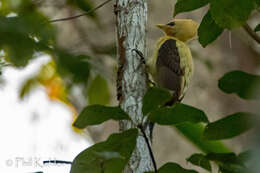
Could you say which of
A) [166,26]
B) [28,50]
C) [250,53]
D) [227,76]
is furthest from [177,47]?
[250,53]

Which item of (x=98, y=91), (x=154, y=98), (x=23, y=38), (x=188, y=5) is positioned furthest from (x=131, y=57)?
(x=23, y=38)

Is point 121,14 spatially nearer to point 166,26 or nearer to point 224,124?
point 224,124

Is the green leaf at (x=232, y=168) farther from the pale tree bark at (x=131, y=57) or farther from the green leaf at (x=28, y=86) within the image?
the green leaf at (x=28, y=86)

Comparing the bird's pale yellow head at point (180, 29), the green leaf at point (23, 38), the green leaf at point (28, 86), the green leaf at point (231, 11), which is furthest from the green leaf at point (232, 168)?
the green leaf at point (28, 86)

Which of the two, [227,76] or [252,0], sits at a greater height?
[252,0]

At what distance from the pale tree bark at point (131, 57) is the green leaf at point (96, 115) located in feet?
1.22

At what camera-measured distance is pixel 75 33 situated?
457cm

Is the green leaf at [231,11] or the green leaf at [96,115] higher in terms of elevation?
the green leaf at [231,11]

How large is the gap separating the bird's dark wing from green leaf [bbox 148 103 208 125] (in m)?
1.07

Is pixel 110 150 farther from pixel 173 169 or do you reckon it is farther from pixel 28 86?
pixel 28 86

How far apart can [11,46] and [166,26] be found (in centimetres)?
217

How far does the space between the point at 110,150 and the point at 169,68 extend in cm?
130

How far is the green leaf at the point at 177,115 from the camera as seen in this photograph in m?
1.19

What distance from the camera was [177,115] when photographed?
122cm
